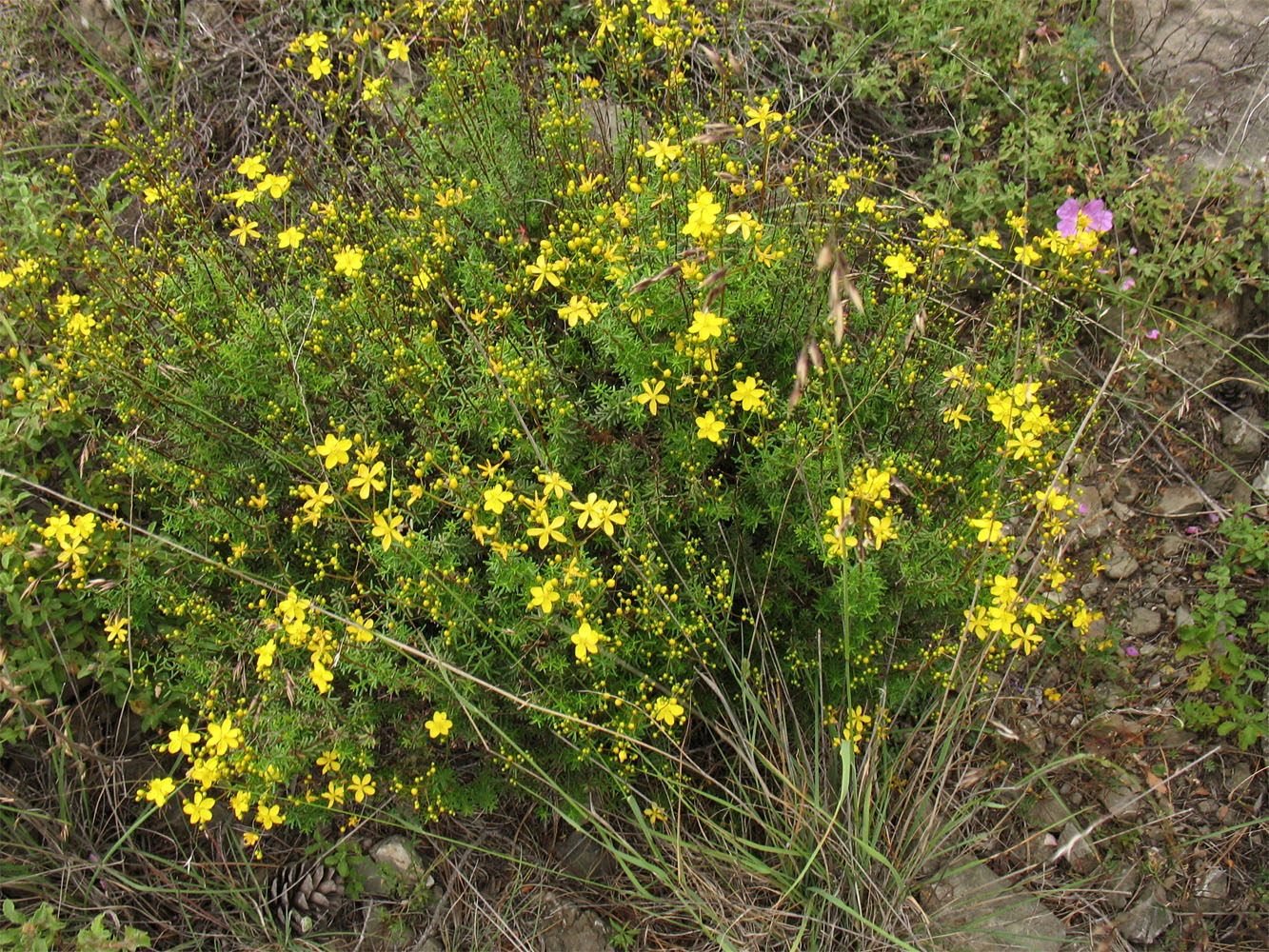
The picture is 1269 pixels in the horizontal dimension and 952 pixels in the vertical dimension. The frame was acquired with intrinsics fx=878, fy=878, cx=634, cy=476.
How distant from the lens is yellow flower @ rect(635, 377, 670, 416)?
377 centimetres

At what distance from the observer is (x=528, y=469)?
4.35 m

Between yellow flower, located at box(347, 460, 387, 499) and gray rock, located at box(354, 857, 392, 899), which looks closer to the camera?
yellow flower, located at box(347, 460, 387, 499)

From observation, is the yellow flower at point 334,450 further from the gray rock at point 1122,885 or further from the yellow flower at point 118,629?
the gray rock at point 1122,885

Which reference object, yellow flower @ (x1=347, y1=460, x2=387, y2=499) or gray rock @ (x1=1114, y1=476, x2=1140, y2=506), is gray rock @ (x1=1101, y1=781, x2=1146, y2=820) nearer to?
gray rock @ (x1=1114, y1=476, x2=1140, y2=506)

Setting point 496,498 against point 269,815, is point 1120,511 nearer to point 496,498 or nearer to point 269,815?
point 496,498

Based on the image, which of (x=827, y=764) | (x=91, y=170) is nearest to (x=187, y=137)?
(x=91, y=170)

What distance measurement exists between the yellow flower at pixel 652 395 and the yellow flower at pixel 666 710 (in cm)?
123

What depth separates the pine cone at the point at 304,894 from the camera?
14.9ft

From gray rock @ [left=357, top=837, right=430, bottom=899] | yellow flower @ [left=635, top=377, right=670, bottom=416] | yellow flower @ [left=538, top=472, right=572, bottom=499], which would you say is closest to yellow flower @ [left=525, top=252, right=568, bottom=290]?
yellow flower @ [left=635, top=377, right=670, bottom=416]

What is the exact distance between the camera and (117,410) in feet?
14.7

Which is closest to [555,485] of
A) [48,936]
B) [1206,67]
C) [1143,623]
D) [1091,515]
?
[48,936]

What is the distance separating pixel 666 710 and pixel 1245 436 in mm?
4122

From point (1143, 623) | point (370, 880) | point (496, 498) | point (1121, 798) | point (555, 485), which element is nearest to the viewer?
point (496, 498)

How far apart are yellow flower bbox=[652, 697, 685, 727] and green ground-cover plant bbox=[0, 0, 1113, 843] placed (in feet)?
0.21
